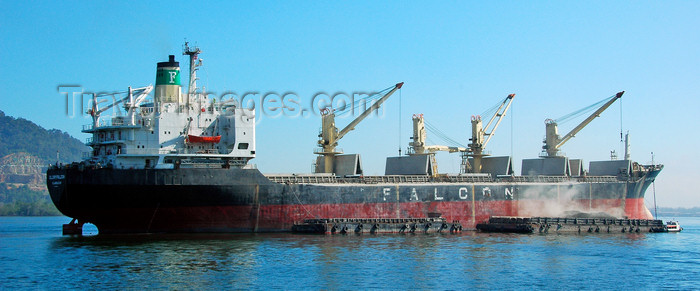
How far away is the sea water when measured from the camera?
83.1 ft

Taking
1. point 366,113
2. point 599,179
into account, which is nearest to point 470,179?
point 366,113

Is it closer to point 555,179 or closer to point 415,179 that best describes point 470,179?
point 415,179

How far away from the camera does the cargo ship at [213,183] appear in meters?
37.3

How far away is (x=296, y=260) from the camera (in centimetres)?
2983

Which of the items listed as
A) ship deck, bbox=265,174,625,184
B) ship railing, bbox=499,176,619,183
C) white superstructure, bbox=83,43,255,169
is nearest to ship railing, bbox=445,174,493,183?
ship deck, bbox=265,174,625,184

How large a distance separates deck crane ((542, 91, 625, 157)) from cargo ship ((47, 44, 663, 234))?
907 centimetres

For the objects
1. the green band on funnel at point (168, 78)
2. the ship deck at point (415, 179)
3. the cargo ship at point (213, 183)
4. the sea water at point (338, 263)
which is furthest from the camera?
the ship deck at point (415, 179)

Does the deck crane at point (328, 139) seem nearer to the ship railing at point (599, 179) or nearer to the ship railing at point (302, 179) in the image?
the ship railing at point (302, 179)

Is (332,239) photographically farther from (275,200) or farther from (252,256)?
(252,256)

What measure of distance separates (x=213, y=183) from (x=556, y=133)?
3216 cm

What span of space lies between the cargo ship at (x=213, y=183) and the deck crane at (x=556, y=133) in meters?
9.07

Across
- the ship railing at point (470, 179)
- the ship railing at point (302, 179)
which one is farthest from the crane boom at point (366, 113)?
the ship railing at point (470, 179)

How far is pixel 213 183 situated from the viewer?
38.1 meters

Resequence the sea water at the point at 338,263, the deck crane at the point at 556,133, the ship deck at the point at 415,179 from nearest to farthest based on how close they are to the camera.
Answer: the sea water at the point at 338,263, the ship deck at the point at 415,179, the deck crane at the point at 556,133
